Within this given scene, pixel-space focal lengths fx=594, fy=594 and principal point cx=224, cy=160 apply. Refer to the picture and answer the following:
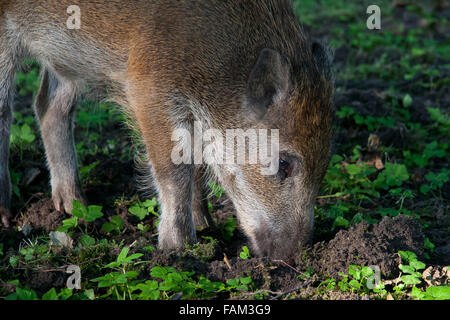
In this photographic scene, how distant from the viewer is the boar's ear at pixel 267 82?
3729 millimetres

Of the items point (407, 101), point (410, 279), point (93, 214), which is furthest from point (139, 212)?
point (407, 101)

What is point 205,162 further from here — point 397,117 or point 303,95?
point 397,117

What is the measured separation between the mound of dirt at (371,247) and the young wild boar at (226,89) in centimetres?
23

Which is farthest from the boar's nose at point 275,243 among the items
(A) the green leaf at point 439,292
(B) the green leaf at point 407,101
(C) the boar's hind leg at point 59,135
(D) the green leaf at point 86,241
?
(B) the green leaf at point 407,101

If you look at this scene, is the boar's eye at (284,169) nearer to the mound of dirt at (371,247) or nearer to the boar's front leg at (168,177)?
the mound of dirt at (371,247)

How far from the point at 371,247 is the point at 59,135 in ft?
8.91

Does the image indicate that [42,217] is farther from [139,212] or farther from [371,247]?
[371,247]

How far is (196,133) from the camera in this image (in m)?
4.11

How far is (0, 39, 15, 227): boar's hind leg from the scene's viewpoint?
Result: 14.9 feet

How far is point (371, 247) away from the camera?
3607 mm

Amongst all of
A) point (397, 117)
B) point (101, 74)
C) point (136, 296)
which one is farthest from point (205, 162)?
point (397, 117)
